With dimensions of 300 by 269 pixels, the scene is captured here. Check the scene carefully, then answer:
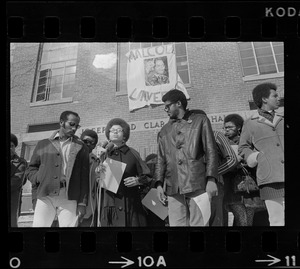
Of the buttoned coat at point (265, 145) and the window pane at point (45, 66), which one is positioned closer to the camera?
the buttoned coat at point (265, 145)

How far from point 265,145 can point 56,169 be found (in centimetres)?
257

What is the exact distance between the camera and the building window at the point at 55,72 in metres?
9.20

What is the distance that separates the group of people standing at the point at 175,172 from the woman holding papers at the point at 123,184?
0.5 inches

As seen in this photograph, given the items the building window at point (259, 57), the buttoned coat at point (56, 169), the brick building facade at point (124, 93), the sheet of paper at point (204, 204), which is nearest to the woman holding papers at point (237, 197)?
the brick building facade at point (124, 93)

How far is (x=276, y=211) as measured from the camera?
9164mm

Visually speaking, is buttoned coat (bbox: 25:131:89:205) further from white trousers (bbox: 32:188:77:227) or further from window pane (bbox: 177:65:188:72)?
window pane (bbox: 177:65:188:72)

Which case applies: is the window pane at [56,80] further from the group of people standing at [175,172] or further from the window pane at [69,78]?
the group of people standing at [175,172]

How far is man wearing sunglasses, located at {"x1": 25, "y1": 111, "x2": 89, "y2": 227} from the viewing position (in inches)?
361
